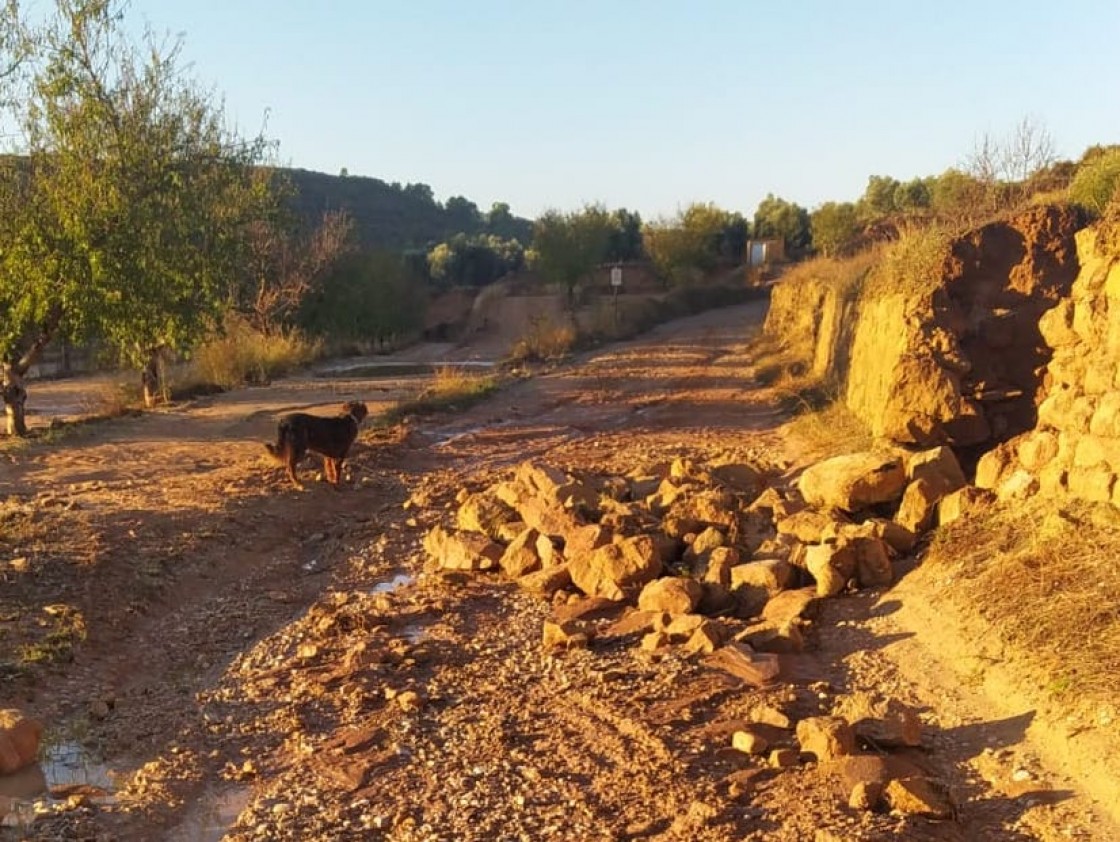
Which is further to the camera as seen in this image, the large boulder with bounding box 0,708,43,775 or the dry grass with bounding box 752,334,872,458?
the dry grass with bounding box 752,334,872,458

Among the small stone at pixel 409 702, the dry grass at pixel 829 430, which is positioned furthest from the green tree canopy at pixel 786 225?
the small stone at pixel 409 702

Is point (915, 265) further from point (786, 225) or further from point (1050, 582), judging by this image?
point (786, 225)

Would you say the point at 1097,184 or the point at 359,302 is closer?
the point at 1097,184

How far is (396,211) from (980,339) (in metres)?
101

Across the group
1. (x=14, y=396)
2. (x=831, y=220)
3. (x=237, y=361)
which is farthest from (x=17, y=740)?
(x=831, y=220)

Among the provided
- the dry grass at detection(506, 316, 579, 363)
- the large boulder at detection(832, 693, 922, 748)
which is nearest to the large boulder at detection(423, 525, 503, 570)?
the large boulder at detection(832, 693, 922, 748)

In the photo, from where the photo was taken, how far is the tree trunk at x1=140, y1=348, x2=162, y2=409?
20.4 meters

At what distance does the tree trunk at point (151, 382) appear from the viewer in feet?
66.8

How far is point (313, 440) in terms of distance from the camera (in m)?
12.3

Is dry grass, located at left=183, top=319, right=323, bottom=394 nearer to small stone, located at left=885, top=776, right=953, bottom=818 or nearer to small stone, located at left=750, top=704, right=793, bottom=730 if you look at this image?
small stone, located at left=750, top=704, right=793, bottom=730

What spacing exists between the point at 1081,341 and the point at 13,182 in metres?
15.3

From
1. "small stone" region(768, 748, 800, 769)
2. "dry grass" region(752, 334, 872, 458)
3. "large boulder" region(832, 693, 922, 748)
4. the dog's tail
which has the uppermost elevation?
the dog's tail

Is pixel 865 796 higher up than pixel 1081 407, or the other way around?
pixel 1081 407

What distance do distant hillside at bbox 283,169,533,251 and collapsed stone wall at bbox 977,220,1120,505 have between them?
249 ft
